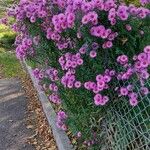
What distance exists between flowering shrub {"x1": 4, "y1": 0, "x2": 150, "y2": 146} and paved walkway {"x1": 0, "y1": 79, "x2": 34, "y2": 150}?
5.95 ft

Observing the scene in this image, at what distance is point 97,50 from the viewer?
4754 millimetres

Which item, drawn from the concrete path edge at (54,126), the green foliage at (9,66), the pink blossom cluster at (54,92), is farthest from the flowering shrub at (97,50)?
the green foliage at (9,66)

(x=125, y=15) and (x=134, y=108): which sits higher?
(x=125, y=15)

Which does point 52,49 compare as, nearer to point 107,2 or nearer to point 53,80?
point 53,80

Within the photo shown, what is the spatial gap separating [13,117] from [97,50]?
374cm

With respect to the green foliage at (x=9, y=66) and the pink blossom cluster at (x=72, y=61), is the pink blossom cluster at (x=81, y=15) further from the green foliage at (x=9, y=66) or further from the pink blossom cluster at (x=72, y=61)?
the green foliage at (x=9, y=66)

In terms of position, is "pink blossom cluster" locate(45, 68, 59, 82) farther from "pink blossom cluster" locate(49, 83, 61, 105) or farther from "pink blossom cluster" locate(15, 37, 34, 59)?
"pink blossom cluster" locate(15, 37, 34, 59)

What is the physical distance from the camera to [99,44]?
473 centimetres

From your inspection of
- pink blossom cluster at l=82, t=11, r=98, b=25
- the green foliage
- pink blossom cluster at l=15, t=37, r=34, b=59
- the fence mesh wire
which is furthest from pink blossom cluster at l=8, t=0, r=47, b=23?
the green foliage

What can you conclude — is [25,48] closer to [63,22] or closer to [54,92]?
[54,92]

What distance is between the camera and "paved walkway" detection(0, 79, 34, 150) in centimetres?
704

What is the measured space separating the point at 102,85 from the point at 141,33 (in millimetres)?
615

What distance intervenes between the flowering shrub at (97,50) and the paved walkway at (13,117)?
181 centimetres

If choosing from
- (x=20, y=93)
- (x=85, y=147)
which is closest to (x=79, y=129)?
(x=85, y=147)
